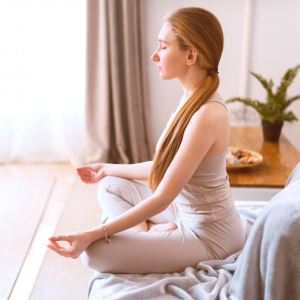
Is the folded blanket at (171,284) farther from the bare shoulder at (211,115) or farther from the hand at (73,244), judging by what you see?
the bare shoulder at (211,115)

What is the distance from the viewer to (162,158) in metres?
1.29

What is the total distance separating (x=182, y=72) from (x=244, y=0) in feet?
6.90

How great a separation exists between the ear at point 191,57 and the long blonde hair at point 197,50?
13 millimetres

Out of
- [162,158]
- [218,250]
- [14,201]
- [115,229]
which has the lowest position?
[14,201]

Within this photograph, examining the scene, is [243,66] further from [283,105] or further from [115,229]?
[115,229]

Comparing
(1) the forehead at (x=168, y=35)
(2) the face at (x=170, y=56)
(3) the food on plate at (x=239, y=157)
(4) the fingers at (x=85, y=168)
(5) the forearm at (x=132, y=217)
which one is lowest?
(3) the food on plate at (x=239, y=157)

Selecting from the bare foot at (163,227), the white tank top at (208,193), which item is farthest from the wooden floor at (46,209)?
the white tank top at (208,193)

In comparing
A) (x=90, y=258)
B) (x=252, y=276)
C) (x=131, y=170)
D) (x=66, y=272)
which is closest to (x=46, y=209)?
(x=66, y=272)

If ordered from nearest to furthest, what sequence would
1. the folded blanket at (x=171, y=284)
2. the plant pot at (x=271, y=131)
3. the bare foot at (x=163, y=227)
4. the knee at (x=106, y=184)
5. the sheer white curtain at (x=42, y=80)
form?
the folded blanket at (x=171, y=284) → the bare foot at (x=163, y=227) → the knee at (x=106, y=184) → the plant pot at (x=271, y=131) → the sheer white curtain at (x=42, y=80)

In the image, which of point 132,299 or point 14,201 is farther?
point 14,201

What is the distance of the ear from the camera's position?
4.18 feet

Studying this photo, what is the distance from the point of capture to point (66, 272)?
6.24 feet

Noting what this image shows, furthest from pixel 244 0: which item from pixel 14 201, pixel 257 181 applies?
pixel 14 201

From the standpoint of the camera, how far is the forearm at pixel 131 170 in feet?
5.14
